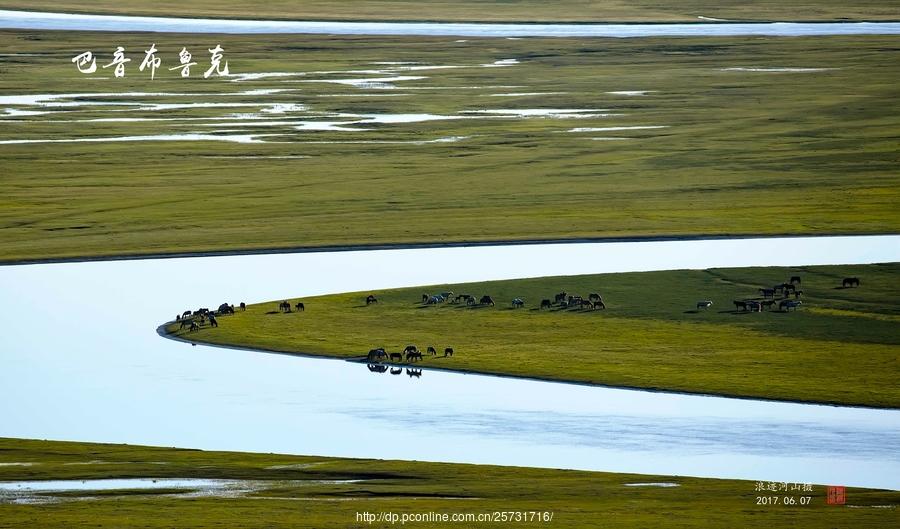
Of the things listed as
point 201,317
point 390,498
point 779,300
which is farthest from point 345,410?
point 779,300

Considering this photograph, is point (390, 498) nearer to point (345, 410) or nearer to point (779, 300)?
point (345, 410)

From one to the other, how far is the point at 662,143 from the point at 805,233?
83.0ft

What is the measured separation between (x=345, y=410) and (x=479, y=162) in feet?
145

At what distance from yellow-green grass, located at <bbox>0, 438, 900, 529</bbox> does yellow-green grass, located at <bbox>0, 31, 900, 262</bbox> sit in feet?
88.3

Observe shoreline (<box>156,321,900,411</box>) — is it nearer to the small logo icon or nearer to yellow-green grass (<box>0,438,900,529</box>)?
the small logo icon

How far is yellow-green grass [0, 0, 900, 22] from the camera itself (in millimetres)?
174875

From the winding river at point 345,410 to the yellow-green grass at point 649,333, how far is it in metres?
1.08

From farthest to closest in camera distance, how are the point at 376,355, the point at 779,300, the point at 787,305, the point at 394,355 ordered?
the point at 779,300, the point at 787,305, the point at 376,355, the point at 394,355

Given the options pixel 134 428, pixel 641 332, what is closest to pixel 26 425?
pixel 134 428

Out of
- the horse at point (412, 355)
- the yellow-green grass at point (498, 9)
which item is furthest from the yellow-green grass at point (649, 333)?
the yellow-green grass at point (498, 9)

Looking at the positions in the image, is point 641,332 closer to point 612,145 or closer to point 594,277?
point 594,277

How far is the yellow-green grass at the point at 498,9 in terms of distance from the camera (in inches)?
6885

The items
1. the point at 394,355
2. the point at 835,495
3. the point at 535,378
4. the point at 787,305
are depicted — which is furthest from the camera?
the point at 787,305

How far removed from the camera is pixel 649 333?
43.9 metres
